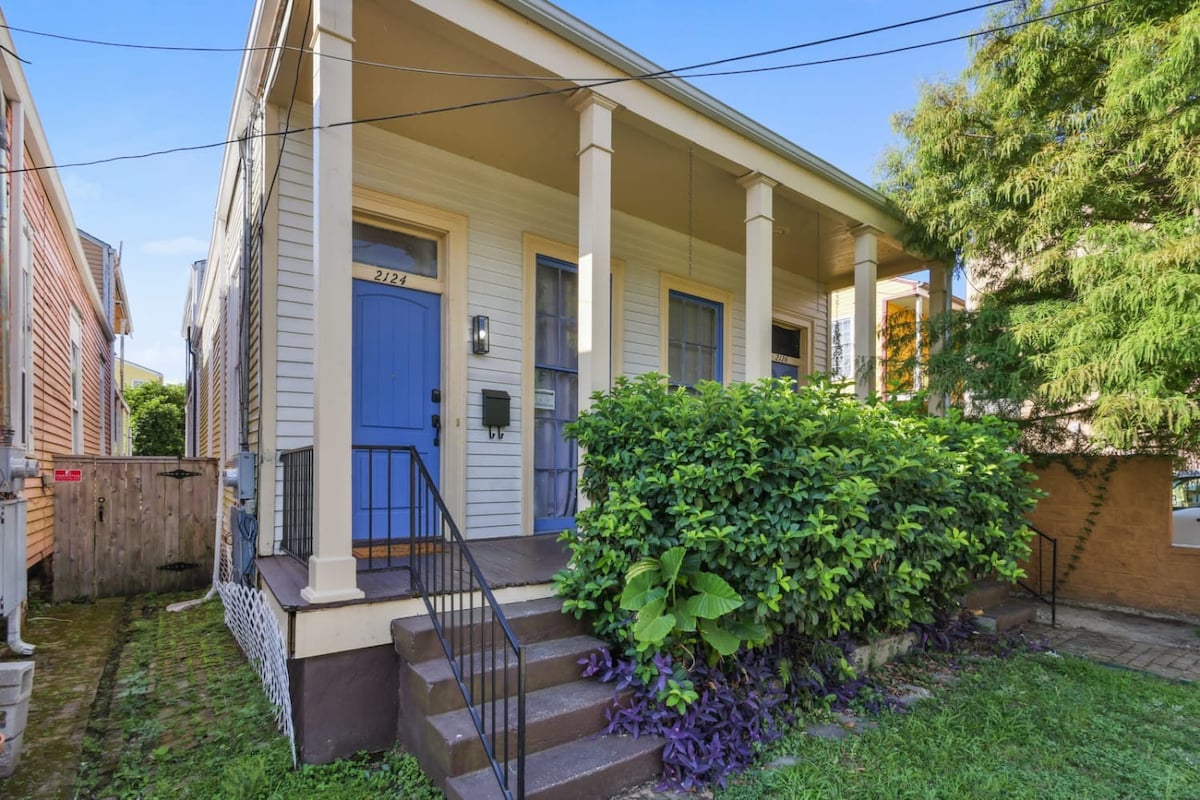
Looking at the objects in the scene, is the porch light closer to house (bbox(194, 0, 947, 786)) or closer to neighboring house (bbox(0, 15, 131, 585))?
house (bbox(194, 0, 947, 786))

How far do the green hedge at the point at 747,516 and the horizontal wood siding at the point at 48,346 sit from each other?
4.24 metres

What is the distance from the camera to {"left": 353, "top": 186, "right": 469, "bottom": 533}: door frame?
442cm

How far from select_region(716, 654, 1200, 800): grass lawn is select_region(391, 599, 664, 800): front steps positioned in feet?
1.44

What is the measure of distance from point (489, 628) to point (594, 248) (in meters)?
2.11

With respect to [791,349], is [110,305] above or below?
above

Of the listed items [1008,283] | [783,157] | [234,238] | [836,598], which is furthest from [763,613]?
[234,238]

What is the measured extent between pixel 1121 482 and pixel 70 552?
8952mm

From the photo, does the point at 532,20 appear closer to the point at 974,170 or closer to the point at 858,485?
the point at 858,485

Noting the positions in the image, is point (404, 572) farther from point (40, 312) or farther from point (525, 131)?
point (40, 312)

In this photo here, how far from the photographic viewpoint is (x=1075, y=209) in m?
4.56

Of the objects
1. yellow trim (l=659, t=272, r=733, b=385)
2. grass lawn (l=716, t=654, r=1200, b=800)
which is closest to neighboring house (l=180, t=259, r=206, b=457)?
yellow trim (l=659, t=272, r=733, b=385)

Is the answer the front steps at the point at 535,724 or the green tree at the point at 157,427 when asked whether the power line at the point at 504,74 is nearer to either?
the front steps at the point at 535,724

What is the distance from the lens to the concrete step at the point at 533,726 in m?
2.24

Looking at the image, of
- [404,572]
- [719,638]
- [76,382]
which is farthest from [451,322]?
[76,382]
